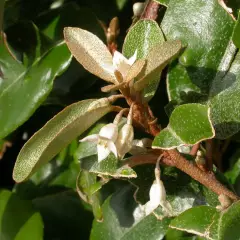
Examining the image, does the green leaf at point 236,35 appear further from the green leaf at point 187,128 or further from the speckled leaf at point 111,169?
the speckled leaf at point 111,169

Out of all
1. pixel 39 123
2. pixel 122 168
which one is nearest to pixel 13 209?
pixel 39 123

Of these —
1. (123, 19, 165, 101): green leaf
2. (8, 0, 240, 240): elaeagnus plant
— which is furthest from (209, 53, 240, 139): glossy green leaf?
(123, 19, 165, 101): green leaf

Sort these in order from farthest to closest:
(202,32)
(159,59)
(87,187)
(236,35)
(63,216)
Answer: (63,216) < (87,187) < (202,32) < (236,35) < (159,59)

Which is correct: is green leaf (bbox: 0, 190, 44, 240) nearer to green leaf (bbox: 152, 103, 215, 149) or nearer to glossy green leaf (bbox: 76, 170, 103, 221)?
glossy green leaf (bbox: 76, 170, 103, 221)

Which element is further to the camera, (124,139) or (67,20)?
(67,20)

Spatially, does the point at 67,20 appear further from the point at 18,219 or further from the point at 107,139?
the point at 107,139

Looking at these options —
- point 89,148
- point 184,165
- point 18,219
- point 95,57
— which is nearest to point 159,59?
point 95,57
